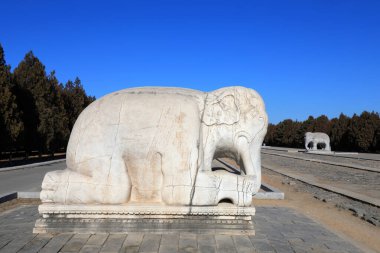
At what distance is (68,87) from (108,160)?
96.3ft

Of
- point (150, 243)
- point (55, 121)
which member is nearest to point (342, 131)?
point (55, 121)

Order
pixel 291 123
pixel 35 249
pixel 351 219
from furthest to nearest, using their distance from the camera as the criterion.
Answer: pixel 291 123, pixel 351 219, pixel 35 249

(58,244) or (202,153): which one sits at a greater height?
(202,153)

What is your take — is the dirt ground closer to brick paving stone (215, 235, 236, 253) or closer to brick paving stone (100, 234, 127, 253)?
brick paving stone (215, 235, 236, 253)

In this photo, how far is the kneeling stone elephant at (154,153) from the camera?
464 cm

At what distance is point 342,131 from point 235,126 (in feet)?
147

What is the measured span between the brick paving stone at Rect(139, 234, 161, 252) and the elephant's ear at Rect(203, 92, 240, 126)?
1.67 m

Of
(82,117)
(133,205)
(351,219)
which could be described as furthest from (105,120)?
(351,219)

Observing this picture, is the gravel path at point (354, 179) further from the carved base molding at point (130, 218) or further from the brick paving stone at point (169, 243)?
the brick paving stone at point (169, 243)

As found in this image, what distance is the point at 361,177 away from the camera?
49.7 feet

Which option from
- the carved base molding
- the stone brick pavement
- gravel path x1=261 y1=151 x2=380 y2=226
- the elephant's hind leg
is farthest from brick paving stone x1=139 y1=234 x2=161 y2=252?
gravel path x1=261 y1=151 x2=380 y2=226

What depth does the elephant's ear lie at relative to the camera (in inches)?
195

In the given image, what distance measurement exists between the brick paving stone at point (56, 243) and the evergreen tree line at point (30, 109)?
50.7 feet

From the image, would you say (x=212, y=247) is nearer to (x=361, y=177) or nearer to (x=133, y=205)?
(x=133, y=205)
